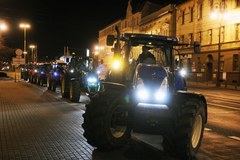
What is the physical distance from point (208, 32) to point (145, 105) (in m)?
44.0

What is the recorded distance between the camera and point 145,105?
7629mm

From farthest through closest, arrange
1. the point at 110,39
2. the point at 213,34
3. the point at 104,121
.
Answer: the point at 213,34
the point at 110,39
the point at 104,121

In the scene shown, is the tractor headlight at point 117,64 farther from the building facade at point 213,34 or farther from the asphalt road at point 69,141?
the building facade at point 213,34

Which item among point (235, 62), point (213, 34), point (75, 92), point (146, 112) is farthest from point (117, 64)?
point (213, 34)

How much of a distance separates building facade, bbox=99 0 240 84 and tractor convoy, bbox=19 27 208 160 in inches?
973

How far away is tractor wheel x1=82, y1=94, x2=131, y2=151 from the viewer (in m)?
8.00

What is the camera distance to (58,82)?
26.2 metres

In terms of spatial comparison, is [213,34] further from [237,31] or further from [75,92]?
[75,92]

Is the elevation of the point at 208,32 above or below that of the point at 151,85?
above

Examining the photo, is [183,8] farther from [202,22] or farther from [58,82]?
[58,82]

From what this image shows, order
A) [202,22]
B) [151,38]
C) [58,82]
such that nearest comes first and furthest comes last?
[151,38]
[58,82]
[202,22]

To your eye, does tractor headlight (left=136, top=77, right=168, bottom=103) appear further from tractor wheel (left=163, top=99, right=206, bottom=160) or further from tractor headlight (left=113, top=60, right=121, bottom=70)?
tractor headlight (left=113, top=60, right=121, bottom=70)

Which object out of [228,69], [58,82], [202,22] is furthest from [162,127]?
[202,22]

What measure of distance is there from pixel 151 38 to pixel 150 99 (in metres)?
2.03
